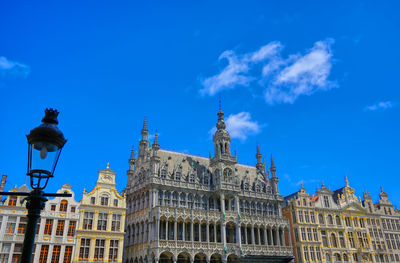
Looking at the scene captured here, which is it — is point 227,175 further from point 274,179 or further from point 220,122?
point 274,179

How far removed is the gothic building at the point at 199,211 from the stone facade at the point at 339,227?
389 cm

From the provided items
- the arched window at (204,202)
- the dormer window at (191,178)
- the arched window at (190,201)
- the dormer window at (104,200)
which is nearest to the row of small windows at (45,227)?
the dormer window at (104,200)

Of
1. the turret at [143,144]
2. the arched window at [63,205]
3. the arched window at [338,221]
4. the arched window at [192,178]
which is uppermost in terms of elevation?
the turret at [143,144]

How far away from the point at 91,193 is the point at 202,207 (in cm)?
1759

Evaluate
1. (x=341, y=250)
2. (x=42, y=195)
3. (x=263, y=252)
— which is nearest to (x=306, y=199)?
(x=341, y=250)

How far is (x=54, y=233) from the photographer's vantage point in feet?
137

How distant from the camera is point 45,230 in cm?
4150

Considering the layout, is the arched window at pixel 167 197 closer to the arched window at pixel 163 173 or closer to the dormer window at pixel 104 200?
the arched window at pixel 163 173

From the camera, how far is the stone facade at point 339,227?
64125 mm

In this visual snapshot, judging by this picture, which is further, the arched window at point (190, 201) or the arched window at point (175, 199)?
the arched window at point (190, 201)

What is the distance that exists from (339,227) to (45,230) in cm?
5340

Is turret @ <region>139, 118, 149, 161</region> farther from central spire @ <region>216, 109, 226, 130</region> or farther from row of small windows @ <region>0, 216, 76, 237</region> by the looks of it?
row of small windows @ <region>0, 216, 76, 237</region>

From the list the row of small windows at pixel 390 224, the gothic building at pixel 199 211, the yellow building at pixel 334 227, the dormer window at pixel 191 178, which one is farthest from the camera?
the row of small windows at pixel 390 224

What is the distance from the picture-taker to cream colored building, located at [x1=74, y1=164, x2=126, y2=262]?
144ft
